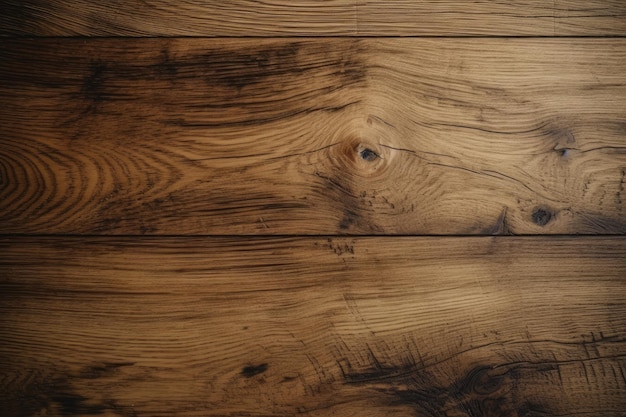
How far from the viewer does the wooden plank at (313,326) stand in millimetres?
594

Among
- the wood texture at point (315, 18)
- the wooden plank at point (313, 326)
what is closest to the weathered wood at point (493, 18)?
the wood texture at point (315, 18)

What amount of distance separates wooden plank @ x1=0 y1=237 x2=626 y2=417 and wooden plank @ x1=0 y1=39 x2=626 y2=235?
3 cm

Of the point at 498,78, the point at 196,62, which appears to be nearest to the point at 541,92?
the point at 498,78

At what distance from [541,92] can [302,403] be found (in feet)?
1.58

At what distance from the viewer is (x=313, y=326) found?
1.96 ft

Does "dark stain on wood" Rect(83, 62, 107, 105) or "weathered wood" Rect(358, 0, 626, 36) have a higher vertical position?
"weathered wood" Rect(358, 0, 626, 36)

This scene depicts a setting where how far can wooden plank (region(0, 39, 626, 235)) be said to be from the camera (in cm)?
61

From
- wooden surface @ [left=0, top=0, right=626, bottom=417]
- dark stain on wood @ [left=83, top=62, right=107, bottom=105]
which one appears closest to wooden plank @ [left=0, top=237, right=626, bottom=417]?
wooden surface @ [left=0, top=0, right=626, bottom=417]

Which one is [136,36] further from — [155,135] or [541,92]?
[541,92]

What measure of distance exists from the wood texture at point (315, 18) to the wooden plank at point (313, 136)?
2 cm

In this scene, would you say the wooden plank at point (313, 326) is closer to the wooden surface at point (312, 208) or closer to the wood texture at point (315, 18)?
the wooden surface at point (312, 208)

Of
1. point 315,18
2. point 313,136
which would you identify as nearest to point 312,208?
point 313,136

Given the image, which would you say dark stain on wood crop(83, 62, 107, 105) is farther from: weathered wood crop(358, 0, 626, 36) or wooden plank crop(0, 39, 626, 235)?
weathered wood crop(358, 0, 626, 36)

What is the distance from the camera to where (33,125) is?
620mm
